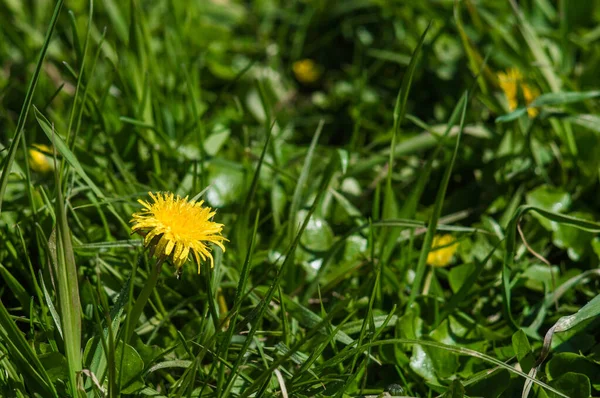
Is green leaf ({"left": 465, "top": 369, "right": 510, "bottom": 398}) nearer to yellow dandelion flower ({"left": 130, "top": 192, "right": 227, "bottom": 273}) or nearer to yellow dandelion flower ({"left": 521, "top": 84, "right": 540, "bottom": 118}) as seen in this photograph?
yellow dandelion flower ({"left": 130, "top": 192, "right": 227, "bottom": 273})

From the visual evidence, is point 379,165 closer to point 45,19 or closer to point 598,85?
point 598,85

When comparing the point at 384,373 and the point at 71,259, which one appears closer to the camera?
the point at 71,259

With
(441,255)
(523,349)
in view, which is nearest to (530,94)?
(441,255)

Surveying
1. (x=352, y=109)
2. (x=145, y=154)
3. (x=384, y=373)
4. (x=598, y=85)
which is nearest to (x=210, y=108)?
(x=145, y=154)

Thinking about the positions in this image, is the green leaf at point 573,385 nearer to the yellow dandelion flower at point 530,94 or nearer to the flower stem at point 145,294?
the flower stem at point 145,294

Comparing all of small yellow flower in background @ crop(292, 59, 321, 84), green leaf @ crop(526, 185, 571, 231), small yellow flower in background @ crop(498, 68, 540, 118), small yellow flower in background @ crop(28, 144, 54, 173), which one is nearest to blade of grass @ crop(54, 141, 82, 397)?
small yellow flower in background @ crop(28, 144, 54, 173)
